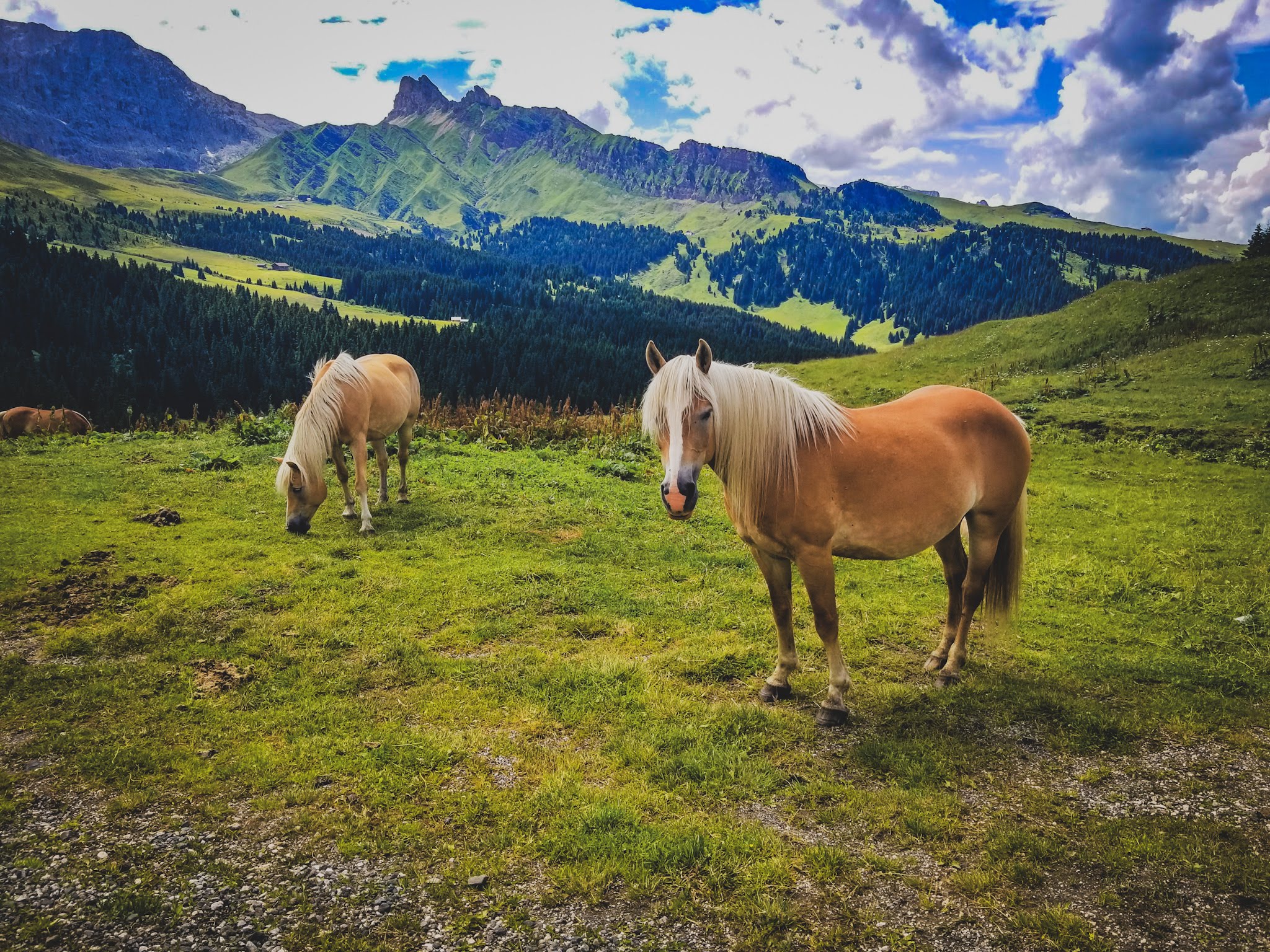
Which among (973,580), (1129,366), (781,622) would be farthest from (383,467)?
(1129,366)

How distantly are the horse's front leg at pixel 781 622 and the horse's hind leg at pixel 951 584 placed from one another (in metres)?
1.92

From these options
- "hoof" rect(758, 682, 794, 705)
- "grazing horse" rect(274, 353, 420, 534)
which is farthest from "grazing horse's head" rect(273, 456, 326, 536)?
"hoof" rect(758, 682, 794, 705)

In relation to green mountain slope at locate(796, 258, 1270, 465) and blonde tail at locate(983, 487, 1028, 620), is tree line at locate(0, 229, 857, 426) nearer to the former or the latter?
green mountain slope at locate(796, 258, 1270, 465)

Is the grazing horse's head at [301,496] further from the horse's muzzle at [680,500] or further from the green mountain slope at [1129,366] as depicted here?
the green mountain slope at [1129,366]

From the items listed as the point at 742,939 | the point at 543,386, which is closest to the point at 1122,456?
the point at 742,939

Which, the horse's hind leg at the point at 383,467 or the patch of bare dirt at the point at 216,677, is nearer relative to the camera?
the patch of bare dirt at the point at 216,677

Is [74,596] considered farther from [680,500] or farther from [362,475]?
[680,500]

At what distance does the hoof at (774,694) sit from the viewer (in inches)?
259

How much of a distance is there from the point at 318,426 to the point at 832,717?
9729mm

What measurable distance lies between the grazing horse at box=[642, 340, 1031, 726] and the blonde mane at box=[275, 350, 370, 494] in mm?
7678

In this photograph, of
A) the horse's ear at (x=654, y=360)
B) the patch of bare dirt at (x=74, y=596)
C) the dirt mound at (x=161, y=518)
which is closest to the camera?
the horse's ear at (x=654, y=360)

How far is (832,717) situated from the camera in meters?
6.14

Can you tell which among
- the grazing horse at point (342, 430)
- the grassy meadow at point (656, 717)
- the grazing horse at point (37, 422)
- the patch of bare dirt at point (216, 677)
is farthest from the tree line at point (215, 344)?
the patch of bare dirt at point (216, 677)

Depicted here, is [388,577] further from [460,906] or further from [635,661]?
[460,906]
